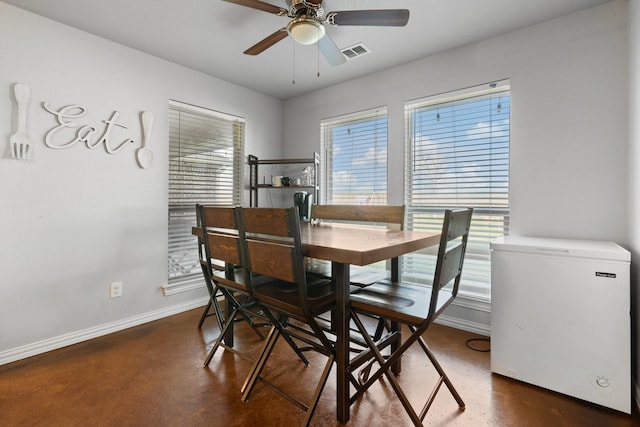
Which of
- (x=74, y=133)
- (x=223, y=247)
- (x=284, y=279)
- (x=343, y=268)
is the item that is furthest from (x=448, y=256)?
(x=74, y=133)

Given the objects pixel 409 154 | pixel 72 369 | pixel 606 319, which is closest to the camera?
pixel 606 319

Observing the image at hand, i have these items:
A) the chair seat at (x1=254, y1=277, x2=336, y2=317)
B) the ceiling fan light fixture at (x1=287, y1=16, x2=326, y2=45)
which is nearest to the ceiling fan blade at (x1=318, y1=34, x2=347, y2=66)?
the ceiling fan light fixture at (x1=287, y1=16, x2=326, y2=45)

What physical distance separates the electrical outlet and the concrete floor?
1.31ft

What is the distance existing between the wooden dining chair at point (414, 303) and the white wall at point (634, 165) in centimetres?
101

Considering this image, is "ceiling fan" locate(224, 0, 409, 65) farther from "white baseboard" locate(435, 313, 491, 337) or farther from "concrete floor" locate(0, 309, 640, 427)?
"white baseboard" locate(435, 313, 491, 337)

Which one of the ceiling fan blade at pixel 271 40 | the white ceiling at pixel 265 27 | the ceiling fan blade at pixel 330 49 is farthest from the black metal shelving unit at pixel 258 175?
the ceiling fan blade at pixel 271 40

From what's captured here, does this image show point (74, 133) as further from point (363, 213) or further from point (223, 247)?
point (363, 213)

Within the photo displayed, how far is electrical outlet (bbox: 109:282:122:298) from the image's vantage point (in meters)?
2.50

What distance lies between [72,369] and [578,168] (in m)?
3.58

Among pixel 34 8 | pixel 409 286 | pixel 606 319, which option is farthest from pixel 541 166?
pixel 34 8

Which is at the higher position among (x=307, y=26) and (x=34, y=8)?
(x=34, y=8)

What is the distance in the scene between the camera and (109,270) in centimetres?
249

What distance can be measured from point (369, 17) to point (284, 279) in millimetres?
1428

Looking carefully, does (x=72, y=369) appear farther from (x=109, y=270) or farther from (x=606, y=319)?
(x=606, y=319)
